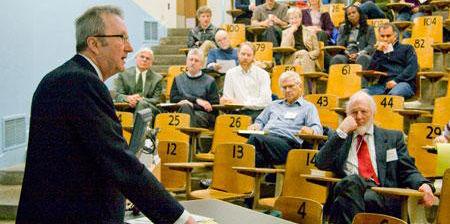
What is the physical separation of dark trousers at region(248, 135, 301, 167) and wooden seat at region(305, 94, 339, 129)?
2.14ft

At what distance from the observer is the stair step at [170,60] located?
861cm

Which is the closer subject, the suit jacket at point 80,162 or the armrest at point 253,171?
the suit jacket at point 80,162

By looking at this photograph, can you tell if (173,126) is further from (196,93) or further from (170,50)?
(170,50)

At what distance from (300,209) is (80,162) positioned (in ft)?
4.41

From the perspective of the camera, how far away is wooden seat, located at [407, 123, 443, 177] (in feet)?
14.7

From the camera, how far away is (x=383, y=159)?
3.92 m

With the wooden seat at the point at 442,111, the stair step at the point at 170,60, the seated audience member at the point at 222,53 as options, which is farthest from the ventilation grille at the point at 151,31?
the wooden seat at the point at 442,111

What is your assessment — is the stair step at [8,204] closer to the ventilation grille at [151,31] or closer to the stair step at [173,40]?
the ventilation grille at [151,31]

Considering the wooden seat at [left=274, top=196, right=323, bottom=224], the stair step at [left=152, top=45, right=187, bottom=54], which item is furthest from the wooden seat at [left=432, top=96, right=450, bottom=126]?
the stair step at [left=152, top=45, right=187, bottom=54]

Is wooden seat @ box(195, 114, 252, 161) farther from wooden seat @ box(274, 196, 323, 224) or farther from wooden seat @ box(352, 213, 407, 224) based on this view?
wooden seat @ box(352, 213, 407, 224)

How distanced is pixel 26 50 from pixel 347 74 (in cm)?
293

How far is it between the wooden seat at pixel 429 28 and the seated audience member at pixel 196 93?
Answer: 7.72 feet

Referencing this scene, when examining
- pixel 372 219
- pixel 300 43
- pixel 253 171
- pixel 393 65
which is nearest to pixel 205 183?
pixel 253 171

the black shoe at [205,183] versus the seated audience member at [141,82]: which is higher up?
the seated audience member at [141,82]
